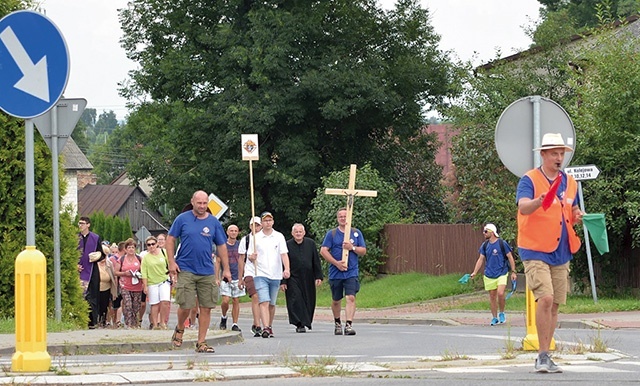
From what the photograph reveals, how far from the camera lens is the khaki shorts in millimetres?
10023

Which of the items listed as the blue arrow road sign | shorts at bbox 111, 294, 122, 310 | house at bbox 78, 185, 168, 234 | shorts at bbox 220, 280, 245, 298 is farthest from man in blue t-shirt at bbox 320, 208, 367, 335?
house at bbox 78, 185, 168, 234

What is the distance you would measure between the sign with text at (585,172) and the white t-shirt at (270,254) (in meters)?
7.46

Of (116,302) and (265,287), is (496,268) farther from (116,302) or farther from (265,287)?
(116,302)

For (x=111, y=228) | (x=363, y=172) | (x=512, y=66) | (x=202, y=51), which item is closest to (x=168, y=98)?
(x=202, y=51)

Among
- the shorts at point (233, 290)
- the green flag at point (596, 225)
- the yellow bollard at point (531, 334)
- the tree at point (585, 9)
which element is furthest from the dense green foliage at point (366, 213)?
the green flag at point (596, 225)

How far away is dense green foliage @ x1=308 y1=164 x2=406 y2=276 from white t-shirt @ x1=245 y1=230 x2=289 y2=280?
2129 cm

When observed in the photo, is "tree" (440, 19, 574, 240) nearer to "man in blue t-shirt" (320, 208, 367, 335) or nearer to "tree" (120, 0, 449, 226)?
"tree" (120, 0, 449, 226)

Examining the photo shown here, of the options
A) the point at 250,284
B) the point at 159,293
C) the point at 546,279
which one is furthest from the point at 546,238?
the point at 159,293

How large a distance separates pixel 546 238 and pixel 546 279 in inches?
12.6

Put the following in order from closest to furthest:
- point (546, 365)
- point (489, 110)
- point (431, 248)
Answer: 1. point (546, 365)
2. point (489, 110)
3. point (431, 248)

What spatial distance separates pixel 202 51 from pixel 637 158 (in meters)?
22.4

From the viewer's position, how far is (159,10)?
158ft

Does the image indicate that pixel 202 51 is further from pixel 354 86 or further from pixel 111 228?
pixel 111 228

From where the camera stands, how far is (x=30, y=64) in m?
10.3
